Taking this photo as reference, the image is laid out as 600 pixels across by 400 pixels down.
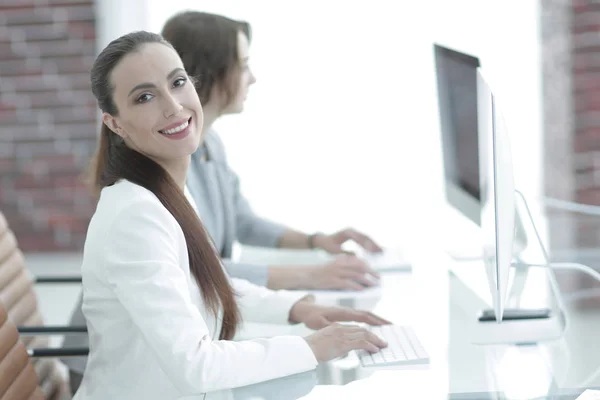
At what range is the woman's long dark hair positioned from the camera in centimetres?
140

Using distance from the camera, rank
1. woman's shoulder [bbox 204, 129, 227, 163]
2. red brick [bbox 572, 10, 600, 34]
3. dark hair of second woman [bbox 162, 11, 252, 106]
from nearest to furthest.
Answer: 1. dark hair of second woman [bbox 162, 11, 252, 106]
2. woman's shoulder [bbox 204, 129, 227, 163]
3. red brick [bbox 572, 10, 600, 34]

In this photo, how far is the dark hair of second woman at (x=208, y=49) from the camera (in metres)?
2.05

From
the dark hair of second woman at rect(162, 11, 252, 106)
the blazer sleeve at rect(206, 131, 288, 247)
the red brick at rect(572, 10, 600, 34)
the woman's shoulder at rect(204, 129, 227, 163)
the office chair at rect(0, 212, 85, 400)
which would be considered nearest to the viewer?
the office chair at rect(0, 212, 85, 400)

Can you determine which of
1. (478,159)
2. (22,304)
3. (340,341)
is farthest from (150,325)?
(478,159)

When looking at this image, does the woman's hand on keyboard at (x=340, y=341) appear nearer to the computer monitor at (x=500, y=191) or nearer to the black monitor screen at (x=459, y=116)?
the computer monitor at (x=500, y=191)

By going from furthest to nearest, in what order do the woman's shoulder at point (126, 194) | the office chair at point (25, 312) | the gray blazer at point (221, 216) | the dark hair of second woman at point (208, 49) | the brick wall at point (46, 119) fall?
the brick wall at point (46, 119), the dark hair of second woman at point (208, 49), the gray blazer at point (221, 216), the office chair at point (25, 312), the woman's shoulder at point (126, 194)

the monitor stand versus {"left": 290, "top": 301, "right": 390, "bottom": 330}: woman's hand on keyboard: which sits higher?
{"left": 290, "top": 301, "right": 390, "bottom": 330}: woman's hand on keyboard

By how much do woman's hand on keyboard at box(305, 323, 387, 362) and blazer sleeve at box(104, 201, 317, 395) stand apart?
29 millimetres

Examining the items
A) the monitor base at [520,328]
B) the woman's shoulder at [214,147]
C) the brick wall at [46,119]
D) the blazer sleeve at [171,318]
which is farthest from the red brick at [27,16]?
the monitor base at [520,328]

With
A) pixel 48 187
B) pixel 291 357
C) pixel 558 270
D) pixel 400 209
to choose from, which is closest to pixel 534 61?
pixel 400 209

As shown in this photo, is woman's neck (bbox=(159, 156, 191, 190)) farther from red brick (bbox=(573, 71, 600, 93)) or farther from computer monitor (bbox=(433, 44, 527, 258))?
red brick (bbox=(573, 71, 600, 93))

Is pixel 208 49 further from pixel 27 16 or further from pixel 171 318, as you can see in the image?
pixel 27 16

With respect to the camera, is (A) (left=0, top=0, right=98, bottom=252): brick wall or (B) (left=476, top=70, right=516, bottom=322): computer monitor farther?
(A) (left=0, top=0, right=98, bottom=252): brick wall

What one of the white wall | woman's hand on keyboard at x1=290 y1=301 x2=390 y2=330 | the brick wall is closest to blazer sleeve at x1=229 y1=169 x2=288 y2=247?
woman's hand on keyboard at x1=290 y1=301 x2=390 y2=330
